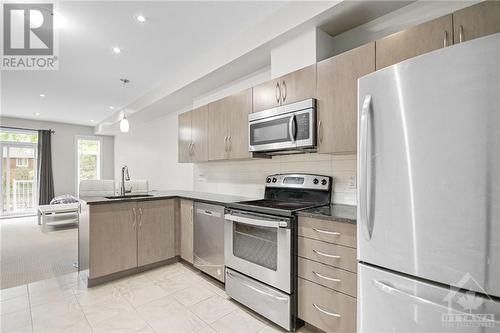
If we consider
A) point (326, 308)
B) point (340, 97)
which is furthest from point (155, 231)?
point (340, 97)

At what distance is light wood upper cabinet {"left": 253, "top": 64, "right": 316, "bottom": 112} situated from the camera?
208cm

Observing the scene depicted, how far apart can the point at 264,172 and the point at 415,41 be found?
1.85 meters

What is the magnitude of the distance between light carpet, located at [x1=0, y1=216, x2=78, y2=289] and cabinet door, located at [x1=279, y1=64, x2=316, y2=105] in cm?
337

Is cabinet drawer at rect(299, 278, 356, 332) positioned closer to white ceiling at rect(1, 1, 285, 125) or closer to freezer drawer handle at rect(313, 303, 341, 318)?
freezer drawer handle at rect(313, 303, 341, 318)

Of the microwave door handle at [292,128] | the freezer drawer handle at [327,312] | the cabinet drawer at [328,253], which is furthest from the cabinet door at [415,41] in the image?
the freezer drawer handle at [327,312]

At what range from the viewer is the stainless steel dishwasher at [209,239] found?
2.56 meters

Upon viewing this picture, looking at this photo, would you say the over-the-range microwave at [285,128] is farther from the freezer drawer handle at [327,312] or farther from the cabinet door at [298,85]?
the freezer drawer handle at [327,312]

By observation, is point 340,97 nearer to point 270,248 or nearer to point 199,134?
point 270,248

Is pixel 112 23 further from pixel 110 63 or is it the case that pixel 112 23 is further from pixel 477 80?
pixel 477 80

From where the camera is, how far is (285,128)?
2188mm

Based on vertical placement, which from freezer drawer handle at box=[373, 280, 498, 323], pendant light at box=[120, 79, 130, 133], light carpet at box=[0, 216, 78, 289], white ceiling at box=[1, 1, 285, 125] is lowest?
light carpet at box=[0, 216, 78, 289]

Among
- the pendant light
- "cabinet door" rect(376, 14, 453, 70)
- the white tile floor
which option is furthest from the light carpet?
"cabinet door" rect(376, 14, 453, 70)

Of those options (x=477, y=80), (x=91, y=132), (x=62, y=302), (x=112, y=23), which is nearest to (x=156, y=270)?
(x=62, y=302)

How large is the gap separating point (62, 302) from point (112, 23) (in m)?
2.77
